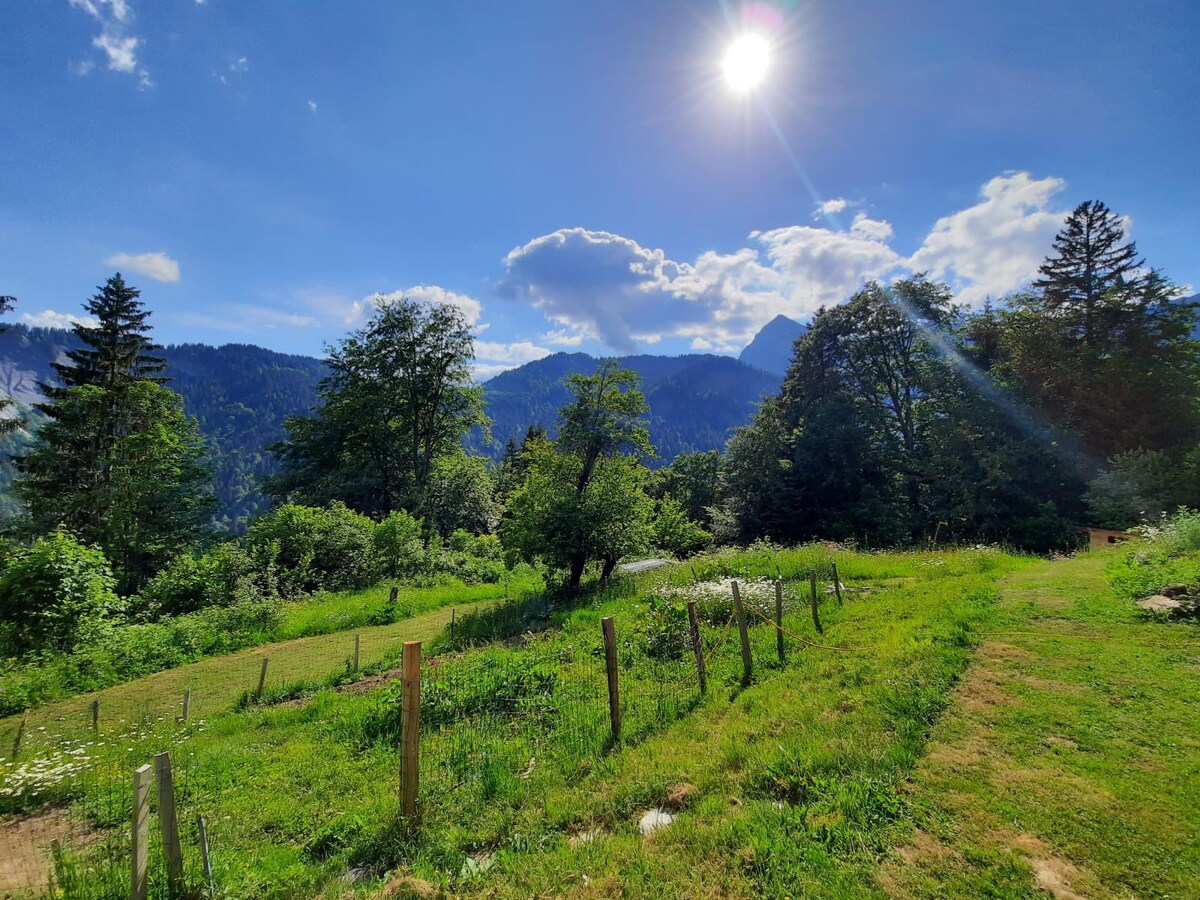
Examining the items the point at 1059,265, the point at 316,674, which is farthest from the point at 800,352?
the point at 316,674

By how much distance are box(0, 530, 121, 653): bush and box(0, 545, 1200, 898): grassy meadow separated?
6361mm

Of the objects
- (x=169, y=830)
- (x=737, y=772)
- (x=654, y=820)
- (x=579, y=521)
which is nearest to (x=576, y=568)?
(x=579, y=521)

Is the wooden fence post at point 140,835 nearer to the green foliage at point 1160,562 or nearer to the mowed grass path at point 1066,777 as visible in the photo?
the mowed grass path at point 1066,777

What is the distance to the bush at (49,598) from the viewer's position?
40.2 feet

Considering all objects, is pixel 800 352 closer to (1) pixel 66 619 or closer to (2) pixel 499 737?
(2) pixel 499 737

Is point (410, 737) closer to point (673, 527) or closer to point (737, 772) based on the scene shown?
point (737, 772)

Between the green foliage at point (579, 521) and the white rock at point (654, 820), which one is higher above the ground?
the green foliage at point (579, 521)

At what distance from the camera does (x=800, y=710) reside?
6207 millimetres

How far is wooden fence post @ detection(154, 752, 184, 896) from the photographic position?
3559 millimetres

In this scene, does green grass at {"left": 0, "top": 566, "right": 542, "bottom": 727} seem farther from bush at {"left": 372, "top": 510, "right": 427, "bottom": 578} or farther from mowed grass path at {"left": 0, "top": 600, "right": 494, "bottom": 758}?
bush at {"left": 372, "top": 510, "right": 427, "bottom": 578}

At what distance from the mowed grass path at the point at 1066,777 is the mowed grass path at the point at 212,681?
12.3 meters

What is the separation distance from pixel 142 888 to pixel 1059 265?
3755 cm

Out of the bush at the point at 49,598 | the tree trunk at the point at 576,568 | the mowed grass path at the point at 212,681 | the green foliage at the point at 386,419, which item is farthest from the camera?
the green foliage at the point at 386,419

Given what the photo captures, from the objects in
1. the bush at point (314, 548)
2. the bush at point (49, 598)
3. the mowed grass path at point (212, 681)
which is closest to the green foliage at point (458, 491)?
the bush at point (314, 548)
